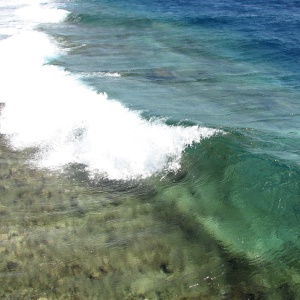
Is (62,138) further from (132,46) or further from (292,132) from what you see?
(132,46)

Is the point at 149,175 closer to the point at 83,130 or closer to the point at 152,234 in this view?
the point at 152,234

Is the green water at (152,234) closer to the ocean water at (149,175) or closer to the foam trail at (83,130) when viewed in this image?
the ocean water at (149,175)

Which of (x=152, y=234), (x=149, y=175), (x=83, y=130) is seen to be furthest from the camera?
(x=83, y=130)

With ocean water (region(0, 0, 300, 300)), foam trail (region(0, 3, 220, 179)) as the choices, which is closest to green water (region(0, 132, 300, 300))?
ocean water (region(0, 0, 300, 300))

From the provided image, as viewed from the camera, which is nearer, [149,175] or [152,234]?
[152,234]

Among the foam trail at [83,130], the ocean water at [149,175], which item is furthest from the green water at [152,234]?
the foam trail at [83,130]

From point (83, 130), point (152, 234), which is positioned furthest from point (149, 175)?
point (83, 130)
